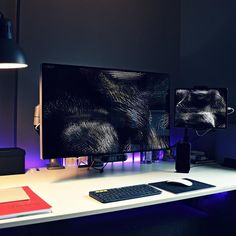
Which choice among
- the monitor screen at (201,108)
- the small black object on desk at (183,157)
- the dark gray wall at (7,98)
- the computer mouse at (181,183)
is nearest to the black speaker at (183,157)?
the small black object on desk at (183,157)

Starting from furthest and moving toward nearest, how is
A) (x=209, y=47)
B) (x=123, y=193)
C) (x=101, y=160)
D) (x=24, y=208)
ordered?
(x=209, y=47) → (x=101, y=160) → (x=123, y=193) → (x=24, y=208)

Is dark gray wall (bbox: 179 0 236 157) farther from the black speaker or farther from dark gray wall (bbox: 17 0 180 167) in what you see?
the black speaker

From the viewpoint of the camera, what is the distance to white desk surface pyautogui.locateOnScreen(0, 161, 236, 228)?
1.28 m

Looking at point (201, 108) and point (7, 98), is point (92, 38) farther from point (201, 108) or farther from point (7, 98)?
point (201, 108)

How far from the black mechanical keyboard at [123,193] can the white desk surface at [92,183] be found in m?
0.02

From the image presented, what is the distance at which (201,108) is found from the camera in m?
2.15

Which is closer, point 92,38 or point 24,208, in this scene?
point 24,208

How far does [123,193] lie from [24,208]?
17.4 inches

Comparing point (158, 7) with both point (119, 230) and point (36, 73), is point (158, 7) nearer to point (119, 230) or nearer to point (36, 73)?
point (36, 73)

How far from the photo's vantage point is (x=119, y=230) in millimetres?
1780

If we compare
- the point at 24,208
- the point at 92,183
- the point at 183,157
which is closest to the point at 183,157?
the point at 183,157

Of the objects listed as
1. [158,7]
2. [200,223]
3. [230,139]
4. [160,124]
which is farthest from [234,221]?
[158,7]

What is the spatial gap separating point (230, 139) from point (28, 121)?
1304mm

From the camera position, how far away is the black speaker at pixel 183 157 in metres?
1.99
